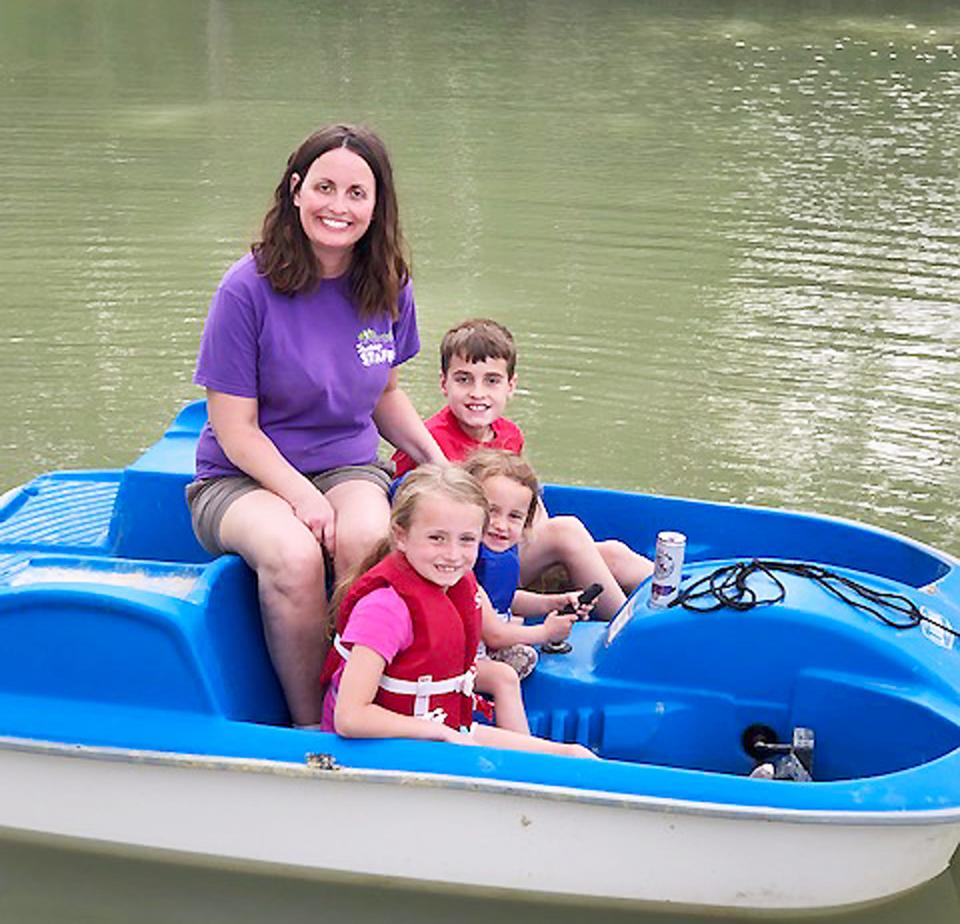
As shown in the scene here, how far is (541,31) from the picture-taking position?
17.1m

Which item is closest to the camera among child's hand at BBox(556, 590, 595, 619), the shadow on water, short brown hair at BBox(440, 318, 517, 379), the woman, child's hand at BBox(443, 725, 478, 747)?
child's hand at BBox(443, 725, 478, 747)

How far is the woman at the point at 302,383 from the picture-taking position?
3.34 metres

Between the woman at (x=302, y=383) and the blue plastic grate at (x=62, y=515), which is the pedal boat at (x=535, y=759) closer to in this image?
the woman at (x=302, y=383)

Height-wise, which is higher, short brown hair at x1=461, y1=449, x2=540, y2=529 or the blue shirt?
short brown hair at x1=461, y1=449, x2=540, y2=529

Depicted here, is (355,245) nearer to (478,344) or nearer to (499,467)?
(478,344)

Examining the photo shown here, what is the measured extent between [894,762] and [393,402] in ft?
4.65

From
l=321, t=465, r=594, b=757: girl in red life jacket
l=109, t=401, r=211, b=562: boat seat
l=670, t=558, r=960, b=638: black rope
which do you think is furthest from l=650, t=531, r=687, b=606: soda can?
l=109, t=401, r=211, b=562: boat seat

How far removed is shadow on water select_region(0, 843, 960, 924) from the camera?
10.6ft

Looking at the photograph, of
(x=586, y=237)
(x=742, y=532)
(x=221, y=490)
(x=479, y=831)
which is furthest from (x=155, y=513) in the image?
(x=586, y=237)

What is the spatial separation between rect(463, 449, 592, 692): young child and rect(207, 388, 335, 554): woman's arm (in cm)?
35

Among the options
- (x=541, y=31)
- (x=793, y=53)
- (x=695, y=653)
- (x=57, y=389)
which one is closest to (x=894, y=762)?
(x=695, y=653)

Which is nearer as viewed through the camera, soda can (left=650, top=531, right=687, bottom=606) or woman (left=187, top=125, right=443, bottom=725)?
woman (left=187, top=125, right=443, bottom=725)

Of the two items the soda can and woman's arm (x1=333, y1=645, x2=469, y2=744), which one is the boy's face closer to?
the soda can

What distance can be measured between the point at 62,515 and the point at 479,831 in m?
1.72
